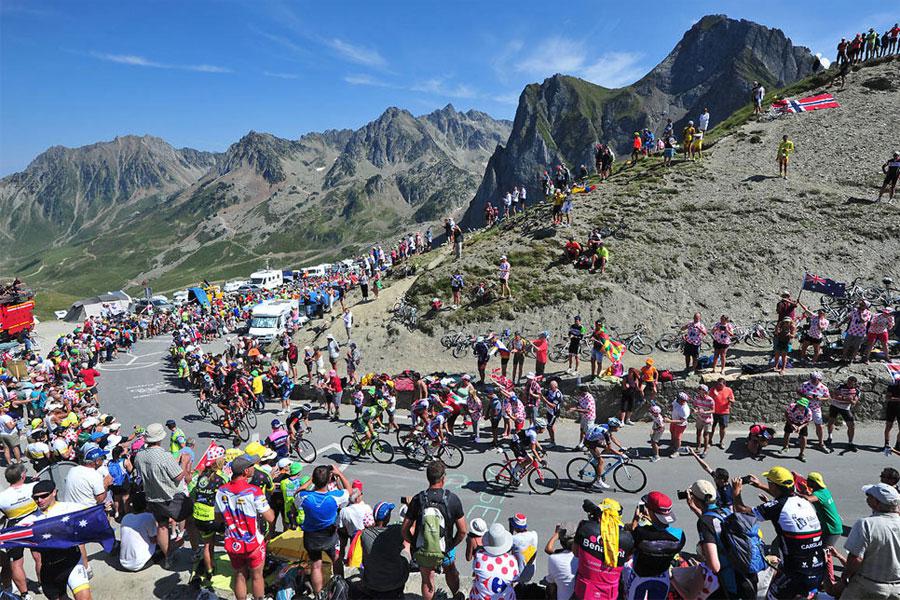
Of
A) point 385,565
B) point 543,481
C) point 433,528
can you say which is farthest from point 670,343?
point 385,565

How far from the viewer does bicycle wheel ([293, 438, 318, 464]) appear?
14.2 m

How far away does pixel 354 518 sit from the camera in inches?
278

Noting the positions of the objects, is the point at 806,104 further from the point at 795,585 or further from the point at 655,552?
the point at 655,552

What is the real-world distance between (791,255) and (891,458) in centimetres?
1525

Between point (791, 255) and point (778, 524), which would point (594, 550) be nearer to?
point (778, 524)

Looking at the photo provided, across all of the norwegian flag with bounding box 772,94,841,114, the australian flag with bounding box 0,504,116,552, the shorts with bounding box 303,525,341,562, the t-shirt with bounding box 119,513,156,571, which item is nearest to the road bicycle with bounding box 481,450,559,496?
the shorts with bounding box 303,525,341,562

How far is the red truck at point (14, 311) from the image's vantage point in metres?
34.7

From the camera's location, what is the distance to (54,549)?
6.14 m

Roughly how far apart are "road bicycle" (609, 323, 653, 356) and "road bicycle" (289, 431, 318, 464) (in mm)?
14010

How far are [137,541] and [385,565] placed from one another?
4582 millimetres

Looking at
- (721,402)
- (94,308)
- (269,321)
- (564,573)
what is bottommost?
(94,308)

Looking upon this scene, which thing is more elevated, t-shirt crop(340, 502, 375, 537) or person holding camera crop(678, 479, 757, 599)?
person holding camera crop(678, 479, 757, 599)

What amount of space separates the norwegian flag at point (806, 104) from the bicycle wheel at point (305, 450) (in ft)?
144

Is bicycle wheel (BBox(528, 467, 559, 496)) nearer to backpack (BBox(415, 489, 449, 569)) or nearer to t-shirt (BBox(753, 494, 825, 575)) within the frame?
backpack (BBox(415, 489, 449, 569))
